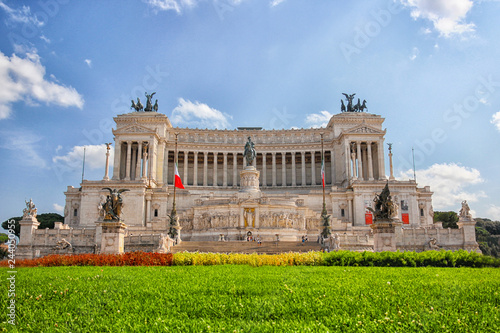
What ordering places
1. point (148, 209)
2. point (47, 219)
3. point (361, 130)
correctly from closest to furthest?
point (148, 209) < point (361, 130) < point (47, 219)

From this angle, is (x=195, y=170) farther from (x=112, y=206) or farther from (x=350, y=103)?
(x=112, y=206)

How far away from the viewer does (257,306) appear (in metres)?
10.3

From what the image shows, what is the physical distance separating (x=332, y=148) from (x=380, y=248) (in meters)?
66.0

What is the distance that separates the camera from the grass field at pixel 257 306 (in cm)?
864

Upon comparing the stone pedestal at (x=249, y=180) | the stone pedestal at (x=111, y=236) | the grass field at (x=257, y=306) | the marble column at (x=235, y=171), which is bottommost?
the grass field at (x=257, y=306)

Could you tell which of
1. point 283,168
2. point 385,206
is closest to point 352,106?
point 283,168

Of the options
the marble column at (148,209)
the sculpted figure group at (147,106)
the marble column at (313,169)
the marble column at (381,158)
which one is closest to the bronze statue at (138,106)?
the sculpted figure group at (147,106)

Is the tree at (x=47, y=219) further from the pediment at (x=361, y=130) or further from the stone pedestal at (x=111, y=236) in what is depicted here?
the pediment at (x=361, y=130)

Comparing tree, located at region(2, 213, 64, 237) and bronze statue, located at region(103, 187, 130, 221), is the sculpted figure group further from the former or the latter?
bronze statue, located at region(103, 187, 130, 221)

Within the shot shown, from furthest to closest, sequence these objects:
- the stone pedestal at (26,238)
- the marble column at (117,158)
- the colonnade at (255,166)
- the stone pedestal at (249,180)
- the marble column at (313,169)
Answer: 1. the colonnade at (255,166)
2. the marble column at (313,169)
3. the marble column at (117,158)
4. the stone pedestal at (249,180)
5. the stone pedestal at (26,238)

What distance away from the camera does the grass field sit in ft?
28.3

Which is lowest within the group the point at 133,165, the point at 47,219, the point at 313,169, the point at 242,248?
the point at 242,248

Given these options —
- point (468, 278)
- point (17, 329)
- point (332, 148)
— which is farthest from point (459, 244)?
point (17, 329)

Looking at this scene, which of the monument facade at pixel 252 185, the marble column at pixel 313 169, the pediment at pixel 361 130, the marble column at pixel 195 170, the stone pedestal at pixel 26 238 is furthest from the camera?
the marble column at pixel 313 169
